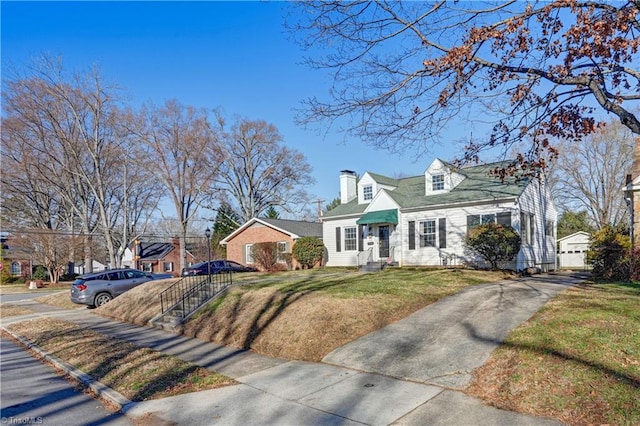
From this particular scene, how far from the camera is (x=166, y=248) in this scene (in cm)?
5703

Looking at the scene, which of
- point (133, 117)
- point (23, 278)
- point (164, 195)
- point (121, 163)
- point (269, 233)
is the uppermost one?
point (133, 117)

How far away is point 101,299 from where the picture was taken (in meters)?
18.3

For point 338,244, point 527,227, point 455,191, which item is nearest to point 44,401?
point 455,191

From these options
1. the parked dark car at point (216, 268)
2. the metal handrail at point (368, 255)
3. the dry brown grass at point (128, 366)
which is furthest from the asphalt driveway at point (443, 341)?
the parked dark car at point (216, 268)

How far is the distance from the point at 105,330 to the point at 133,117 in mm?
27804

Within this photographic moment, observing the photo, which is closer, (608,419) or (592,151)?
(608,419)

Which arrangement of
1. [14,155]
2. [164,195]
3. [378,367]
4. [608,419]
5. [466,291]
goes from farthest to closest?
[164,195], [14,155], [466,291], [378,367], [608,419]

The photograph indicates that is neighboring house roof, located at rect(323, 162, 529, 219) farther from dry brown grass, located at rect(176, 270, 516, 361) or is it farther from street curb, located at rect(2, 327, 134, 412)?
street curb, located at rect(2, 327, 134, 412)

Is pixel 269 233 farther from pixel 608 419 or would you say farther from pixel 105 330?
pixel 608 419

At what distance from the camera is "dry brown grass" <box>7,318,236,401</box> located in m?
6.40

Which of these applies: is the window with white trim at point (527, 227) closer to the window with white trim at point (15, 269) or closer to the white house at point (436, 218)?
the white house at point (436, 218)

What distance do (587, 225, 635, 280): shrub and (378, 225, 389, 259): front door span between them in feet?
30.7

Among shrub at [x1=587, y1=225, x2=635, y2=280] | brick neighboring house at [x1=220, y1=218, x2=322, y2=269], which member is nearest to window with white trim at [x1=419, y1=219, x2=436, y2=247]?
shrub at [x1=587, y1=225, x2=635, y2=280]

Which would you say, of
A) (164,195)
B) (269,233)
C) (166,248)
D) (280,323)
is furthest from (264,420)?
(166,248)
